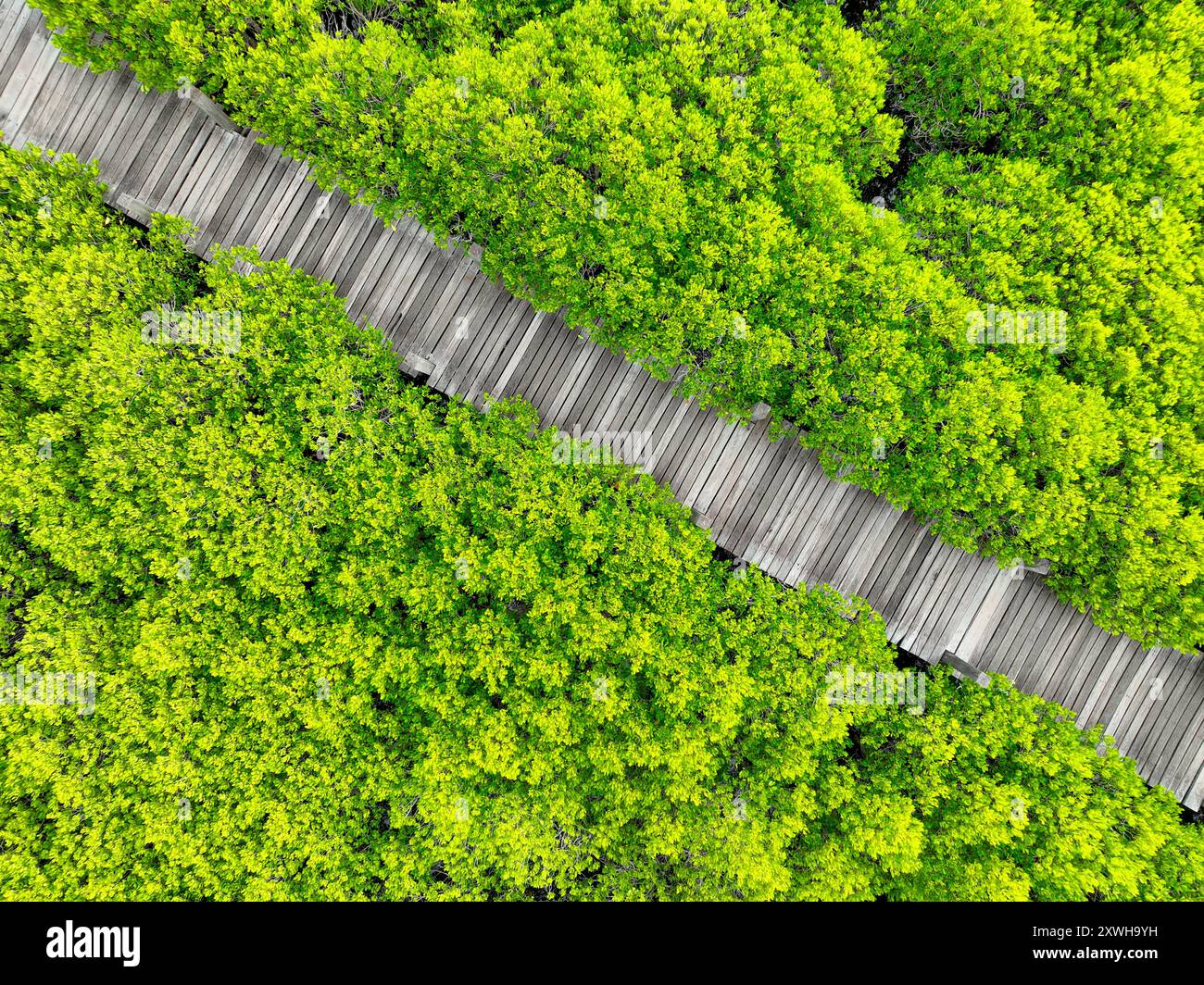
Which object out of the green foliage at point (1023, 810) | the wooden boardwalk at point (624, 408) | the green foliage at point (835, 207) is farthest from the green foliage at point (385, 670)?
the green foliage at point (835, 207)

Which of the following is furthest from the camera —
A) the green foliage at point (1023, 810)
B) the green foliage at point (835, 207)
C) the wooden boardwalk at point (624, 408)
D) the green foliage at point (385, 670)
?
→ the wooden boardwalk at point (624, 408)

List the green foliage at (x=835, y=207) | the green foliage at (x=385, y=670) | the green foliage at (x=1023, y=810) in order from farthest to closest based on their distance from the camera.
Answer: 1. the green foliage at (x=835, y=207)
2. the green foliage at (x=385, y=670)
3. the green foliage at (x=1023, y=810)

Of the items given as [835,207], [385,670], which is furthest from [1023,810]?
[385,670]

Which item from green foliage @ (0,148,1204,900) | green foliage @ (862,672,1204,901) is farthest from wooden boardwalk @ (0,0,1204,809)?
green foliage @ (862,672,1204,901)

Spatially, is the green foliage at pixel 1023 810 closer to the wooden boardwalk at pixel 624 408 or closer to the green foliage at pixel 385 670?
the green foliage at pixel 385 670

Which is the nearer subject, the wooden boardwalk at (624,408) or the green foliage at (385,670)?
the green foliage at (385,670)

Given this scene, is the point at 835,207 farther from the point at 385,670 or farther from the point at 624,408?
the point at 385,670

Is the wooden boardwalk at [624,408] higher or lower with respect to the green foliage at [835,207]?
lower

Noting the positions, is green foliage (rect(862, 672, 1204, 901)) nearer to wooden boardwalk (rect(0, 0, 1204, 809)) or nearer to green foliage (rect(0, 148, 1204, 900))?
green foliage (rect(0, 148, 1204, 900))
